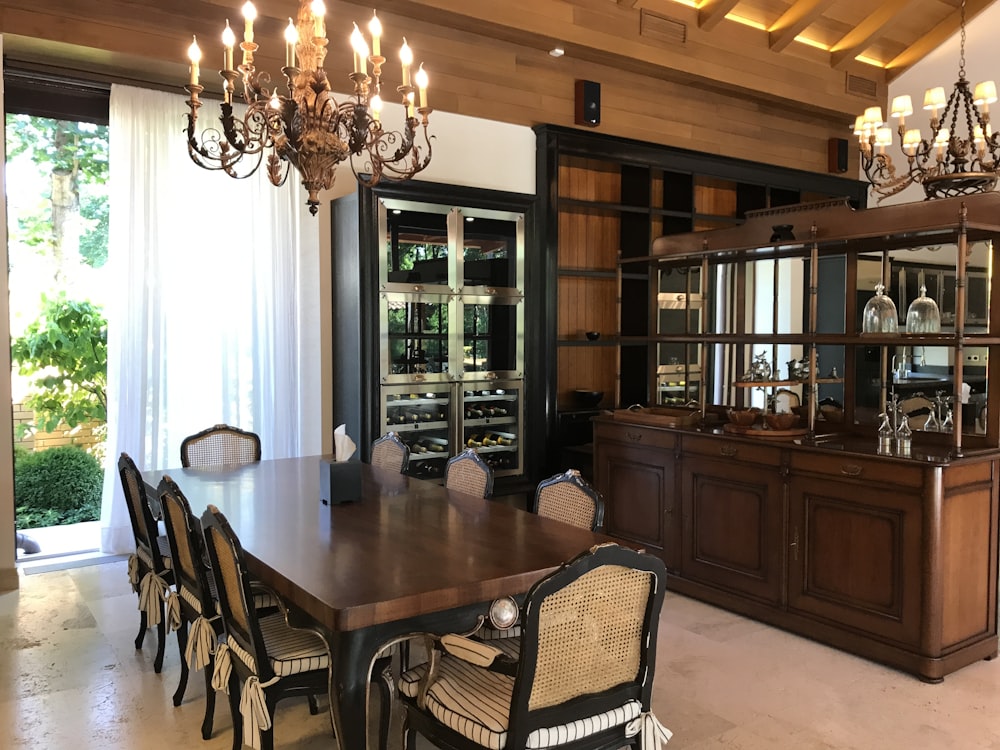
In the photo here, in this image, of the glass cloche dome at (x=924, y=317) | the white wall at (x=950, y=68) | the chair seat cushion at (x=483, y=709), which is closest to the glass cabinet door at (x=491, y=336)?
the glass cloche dome at (x=924, y=317)

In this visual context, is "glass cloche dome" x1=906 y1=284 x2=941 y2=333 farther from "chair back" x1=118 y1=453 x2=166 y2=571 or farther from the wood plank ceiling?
"chair back" x1=118 y1=453 x2=166 y2=571

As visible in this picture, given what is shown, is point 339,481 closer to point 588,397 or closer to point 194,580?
point 194,580

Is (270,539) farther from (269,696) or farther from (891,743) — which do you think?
(891,743)

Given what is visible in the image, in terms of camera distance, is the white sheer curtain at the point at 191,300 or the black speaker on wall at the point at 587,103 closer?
the white sheer curtain at the point at 191,300

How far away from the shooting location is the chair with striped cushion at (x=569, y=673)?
1897 millimetres

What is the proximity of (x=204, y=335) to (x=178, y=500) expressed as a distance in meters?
2.56

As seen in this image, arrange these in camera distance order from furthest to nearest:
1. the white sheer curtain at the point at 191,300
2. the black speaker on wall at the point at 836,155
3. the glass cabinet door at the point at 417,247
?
1. the black speaker on wall at the point at 836,155
2. the glass cabinet door at the point at 417,247
3. the white sheer curtain at the point at 191,300

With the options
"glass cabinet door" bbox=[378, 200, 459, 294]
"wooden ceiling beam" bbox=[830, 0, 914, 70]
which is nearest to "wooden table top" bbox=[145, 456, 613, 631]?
"glass cabinet door" bbox=[378, 200, 459, 294]

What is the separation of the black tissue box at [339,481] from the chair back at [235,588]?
715mm

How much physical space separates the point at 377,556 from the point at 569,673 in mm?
722

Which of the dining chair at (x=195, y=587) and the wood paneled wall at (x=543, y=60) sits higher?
the wood paneled wall at (x=543, y=60)

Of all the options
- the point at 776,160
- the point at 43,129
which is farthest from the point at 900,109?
the point at 43,129

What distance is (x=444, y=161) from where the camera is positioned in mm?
5410

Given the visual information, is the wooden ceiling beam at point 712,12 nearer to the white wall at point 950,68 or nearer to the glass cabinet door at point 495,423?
the white wall at point 950,68
